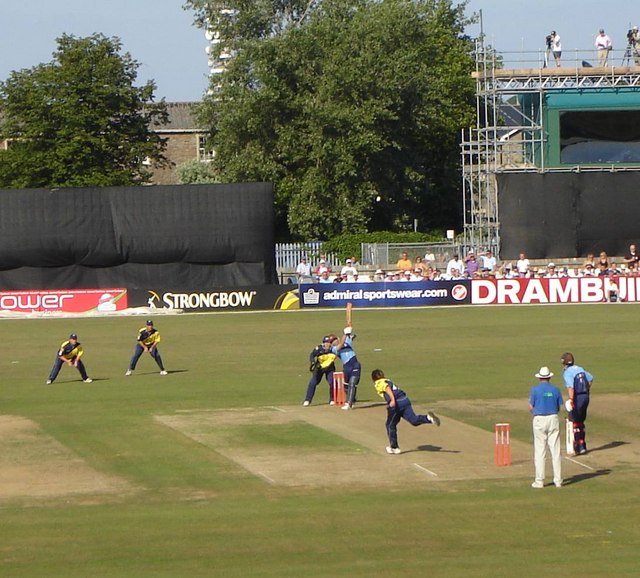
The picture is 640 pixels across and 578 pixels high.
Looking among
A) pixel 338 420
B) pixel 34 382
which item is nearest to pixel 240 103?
pixel 34 382

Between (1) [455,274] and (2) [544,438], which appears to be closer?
(2) [544,438]

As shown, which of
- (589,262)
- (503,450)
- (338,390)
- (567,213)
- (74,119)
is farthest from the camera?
(74,119)

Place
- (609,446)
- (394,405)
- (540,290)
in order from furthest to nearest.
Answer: (540,290)
(609,446)
(394,405)

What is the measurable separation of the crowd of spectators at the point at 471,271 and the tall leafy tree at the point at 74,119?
2124 cm

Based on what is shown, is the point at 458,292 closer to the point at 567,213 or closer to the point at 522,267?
→ the point at 522,267

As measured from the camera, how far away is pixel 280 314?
5238 cm

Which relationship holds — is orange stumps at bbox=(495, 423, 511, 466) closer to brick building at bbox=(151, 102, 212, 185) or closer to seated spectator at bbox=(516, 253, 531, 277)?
seated spectator at bbox=(516, 253, 531, 277)

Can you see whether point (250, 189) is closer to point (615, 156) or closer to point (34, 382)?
point (615, 156)

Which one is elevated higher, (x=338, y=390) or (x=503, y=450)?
(x=338, y=390)

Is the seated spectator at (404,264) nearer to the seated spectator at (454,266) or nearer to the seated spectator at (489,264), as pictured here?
the seated spectator at (454,266)

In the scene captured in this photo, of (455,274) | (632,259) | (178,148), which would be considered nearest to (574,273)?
(632,259)

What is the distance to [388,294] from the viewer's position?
55.3 meters

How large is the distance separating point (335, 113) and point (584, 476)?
4657cm

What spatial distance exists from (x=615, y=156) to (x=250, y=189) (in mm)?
17195
